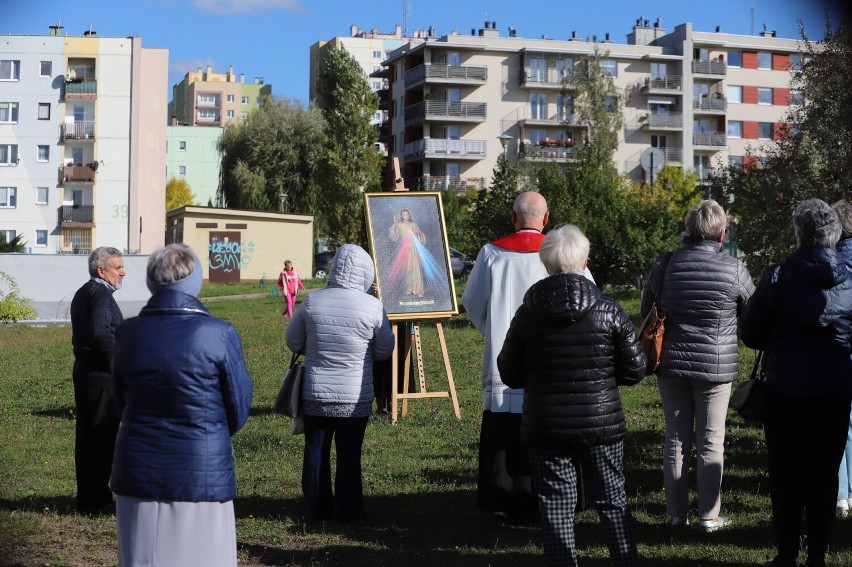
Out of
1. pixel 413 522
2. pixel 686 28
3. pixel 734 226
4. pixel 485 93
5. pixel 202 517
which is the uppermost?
pixel 686 28

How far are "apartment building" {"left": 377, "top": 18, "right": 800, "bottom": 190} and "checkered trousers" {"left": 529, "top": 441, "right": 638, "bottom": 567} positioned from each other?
76.0 m

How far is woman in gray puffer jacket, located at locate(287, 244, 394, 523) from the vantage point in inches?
295

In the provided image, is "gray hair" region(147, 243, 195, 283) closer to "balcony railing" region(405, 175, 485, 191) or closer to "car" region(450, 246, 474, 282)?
"car" region(450, 246, 474, 282)

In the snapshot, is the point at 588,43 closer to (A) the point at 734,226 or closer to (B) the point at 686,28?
(B) the point at 686,28

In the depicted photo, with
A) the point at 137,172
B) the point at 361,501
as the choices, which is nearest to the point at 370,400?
the point at 361,501

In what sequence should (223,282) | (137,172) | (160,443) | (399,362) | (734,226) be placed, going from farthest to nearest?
1. (137,172)
2. (223,282)
3. (734,226)
4. (399,362)
5. (160,443)

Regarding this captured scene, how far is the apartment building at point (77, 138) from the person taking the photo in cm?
7112

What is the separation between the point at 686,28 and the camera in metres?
88.2

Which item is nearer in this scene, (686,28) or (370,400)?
(370,400)

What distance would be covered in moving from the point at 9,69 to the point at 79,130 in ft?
21.0

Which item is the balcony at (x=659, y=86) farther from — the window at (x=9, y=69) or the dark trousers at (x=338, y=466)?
the dark trousers at (x=338, y=466)

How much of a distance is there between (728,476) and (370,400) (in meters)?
3.17

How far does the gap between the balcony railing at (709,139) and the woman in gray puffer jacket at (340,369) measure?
82.9 m

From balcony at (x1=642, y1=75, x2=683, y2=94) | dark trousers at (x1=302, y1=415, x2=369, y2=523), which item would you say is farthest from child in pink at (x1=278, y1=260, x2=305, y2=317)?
balcony at (x1=642, y1=75, x2=683, y2=94)
